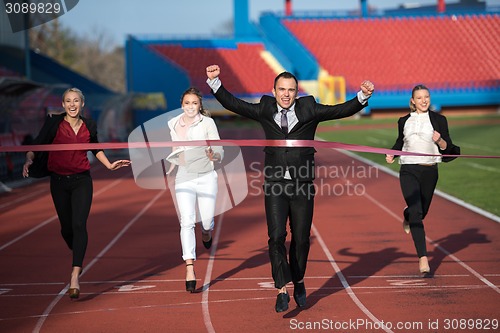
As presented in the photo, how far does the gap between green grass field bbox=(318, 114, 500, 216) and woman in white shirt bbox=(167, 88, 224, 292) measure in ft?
24.9

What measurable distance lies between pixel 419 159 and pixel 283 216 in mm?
2647

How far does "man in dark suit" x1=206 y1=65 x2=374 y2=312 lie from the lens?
7.43 metres

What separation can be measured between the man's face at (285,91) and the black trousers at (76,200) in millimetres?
2328

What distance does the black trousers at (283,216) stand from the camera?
7531 mm

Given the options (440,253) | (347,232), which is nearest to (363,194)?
(347,232)

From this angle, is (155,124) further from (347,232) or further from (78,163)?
(78,163)

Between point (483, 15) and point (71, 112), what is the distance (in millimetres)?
54482

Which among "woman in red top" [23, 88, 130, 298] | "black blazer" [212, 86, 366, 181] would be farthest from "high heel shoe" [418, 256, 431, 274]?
"woman in red top" [23, 88, 130, 298]

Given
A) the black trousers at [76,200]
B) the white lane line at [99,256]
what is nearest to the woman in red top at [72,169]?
the black trousers at [76,200]

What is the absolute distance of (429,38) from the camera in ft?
193

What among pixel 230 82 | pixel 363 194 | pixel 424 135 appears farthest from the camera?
pixel 230 82

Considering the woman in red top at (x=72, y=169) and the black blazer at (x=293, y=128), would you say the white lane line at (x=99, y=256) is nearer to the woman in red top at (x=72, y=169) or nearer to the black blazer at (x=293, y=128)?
the woman in red top at (x=72, y=169)

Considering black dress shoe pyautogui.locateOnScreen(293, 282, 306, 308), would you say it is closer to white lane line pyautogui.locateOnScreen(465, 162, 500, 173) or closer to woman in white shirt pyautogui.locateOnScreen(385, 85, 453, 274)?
woman in white shirt pyautogui.locateOnScreen(385, 85, 453, 274)

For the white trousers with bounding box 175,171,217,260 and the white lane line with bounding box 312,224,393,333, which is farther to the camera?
the white trousers with bounding box 175,171,217,260
